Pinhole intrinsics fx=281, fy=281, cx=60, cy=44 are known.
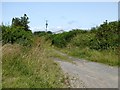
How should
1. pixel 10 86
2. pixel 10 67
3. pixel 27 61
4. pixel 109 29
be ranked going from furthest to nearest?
pixel 109 29 → pixel 27 61 → pixel 10 67 → pixel 10 86

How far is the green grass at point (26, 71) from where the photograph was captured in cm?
847

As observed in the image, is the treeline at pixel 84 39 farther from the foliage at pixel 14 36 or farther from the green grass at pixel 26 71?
the green grass at pixel 26 71

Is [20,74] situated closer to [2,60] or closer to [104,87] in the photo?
[2,60]

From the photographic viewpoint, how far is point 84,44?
3025 cm

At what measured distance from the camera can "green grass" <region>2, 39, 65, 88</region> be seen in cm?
847

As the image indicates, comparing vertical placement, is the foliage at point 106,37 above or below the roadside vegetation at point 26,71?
above

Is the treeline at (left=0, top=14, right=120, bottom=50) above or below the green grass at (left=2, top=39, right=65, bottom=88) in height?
above

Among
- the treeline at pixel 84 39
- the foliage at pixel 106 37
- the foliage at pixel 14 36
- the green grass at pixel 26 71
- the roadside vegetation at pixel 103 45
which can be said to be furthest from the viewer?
the foliage at pixel 106 37

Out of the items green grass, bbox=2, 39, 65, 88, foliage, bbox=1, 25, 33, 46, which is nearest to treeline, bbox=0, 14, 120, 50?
foliage, bbox=1, 25, 33, 46

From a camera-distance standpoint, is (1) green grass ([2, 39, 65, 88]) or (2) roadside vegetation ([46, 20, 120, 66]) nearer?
(1) green grass ([2, 39, 65, 88])

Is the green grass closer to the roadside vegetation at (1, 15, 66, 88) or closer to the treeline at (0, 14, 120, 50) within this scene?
the roadside vegetation at (1, 15, 66, 88)

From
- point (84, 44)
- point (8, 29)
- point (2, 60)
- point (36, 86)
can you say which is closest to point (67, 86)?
point (36, 86)

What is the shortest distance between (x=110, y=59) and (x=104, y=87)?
27.9 ft

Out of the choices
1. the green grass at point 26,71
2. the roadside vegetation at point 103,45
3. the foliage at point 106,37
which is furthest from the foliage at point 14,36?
the foliage at point 106,37
